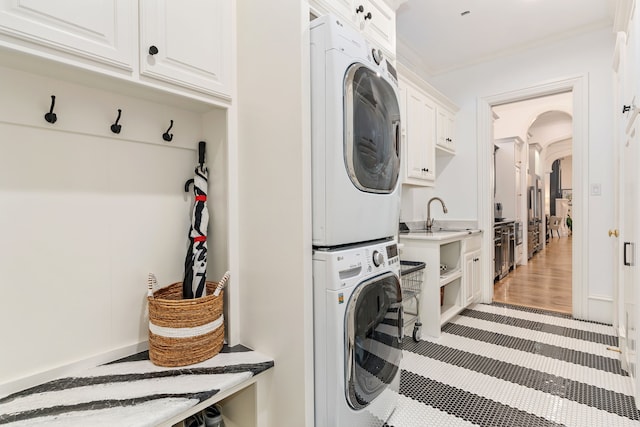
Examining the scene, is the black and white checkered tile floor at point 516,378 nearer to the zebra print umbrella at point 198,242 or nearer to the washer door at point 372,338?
the washer door at point 372,338

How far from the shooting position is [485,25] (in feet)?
9.89

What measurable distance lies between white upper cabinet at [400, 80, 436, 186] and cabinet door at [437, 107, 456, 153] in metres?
0.17

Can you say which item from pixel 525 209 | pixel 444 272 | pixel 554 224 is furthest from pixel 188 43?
pixel 554 224

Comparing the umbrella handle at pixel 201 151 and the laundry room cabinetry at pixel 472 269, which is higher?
the umbrella handle at pixel 201 151

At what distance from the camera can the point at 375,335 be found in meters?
1.44

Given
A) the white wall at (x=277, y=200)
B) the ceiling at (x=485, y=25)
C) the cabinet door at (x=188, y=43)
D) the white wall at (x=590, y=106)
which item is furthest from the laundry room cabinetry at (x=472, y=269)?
the cabinet door at (x=188, y=43)

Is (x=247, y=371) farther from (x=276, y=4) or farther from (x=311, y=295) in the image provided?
(x=276, y=4)

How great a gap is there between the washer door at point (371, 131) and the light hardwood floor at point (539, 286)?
2.97 metres

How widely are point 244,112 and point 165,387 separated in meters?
1.13

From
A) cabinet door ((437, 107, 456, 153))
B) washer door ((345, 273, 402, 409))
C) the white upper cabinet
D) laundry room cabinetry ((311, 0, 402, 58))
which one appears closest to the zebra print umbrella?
washer door ((345, 273, 402, 409))

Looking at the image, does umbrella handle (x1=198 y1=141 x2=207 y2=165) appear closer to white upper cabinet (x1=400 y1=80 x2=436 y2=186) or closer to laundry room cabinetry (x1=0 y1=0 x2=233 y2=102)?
laundry room cabinetry (x1=0 y1=0 x2=233 y2=102)

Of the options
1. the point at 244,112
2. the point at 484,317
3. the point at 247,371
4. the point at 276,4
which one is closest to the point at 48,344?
the point at 247,371

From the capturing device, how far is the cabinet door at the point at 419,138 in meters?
2.86

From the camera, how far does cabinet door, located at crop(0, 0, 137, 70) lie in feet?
2.92
